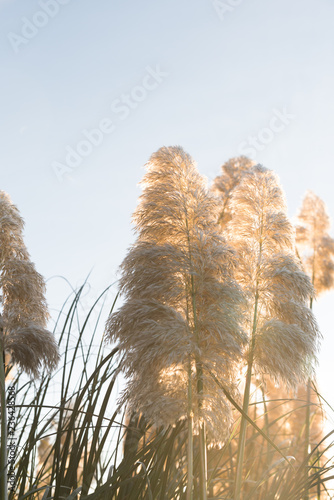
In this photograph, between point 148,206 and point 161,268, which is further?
point 148,206

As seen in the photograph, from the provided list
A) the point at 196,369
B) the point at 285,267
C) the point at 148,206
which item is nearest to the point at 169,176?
the point at 148,206

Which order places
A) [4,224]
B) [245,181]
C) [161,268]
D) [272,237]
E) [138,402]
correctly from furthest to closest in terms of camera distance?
1. [245,181]
2. [272,237]
3. [4,224]
4. [161,268]
5. [138,402]

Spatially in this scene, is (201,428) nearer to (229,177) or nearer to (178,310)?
(178,310)

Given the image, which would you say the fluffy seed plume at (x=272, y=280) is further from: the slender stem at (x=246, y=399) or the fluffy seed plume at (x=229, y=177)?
the fluffy seed plume at (x=229, y=177)

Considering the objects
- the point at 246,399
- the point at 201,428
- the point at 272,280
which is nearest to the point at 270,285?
the point at 272,280

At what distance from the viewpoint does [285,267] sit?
2684 mm

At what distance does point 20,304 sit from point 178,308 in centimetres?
86

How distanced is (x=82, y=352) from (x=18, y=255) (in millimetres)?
668

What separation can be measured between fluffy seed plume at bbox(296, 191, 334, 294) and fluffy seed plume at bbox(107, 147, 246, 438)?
2461 millimetres

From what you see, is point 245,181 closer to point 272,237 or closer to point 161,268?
point 272,237

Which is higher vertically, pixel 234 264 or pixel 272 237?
pixel 272 237

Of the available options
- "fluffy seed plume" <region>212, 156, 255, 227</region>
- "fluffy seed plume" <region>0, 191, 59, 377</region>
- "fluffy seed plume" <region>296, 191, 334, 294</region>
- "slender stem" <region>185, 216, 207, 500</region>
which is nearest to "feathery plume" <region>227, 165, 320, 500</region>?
"slender stem" <region>185, 216, 207, 500</region>

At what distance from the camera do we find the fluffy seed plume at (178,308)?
225cm

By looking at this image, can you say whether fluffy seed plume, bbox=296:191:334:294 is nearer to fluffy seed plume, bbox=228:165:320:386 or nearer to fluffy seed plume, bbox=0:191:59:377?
fluffy seed plume, bbox=228:165:320:386
